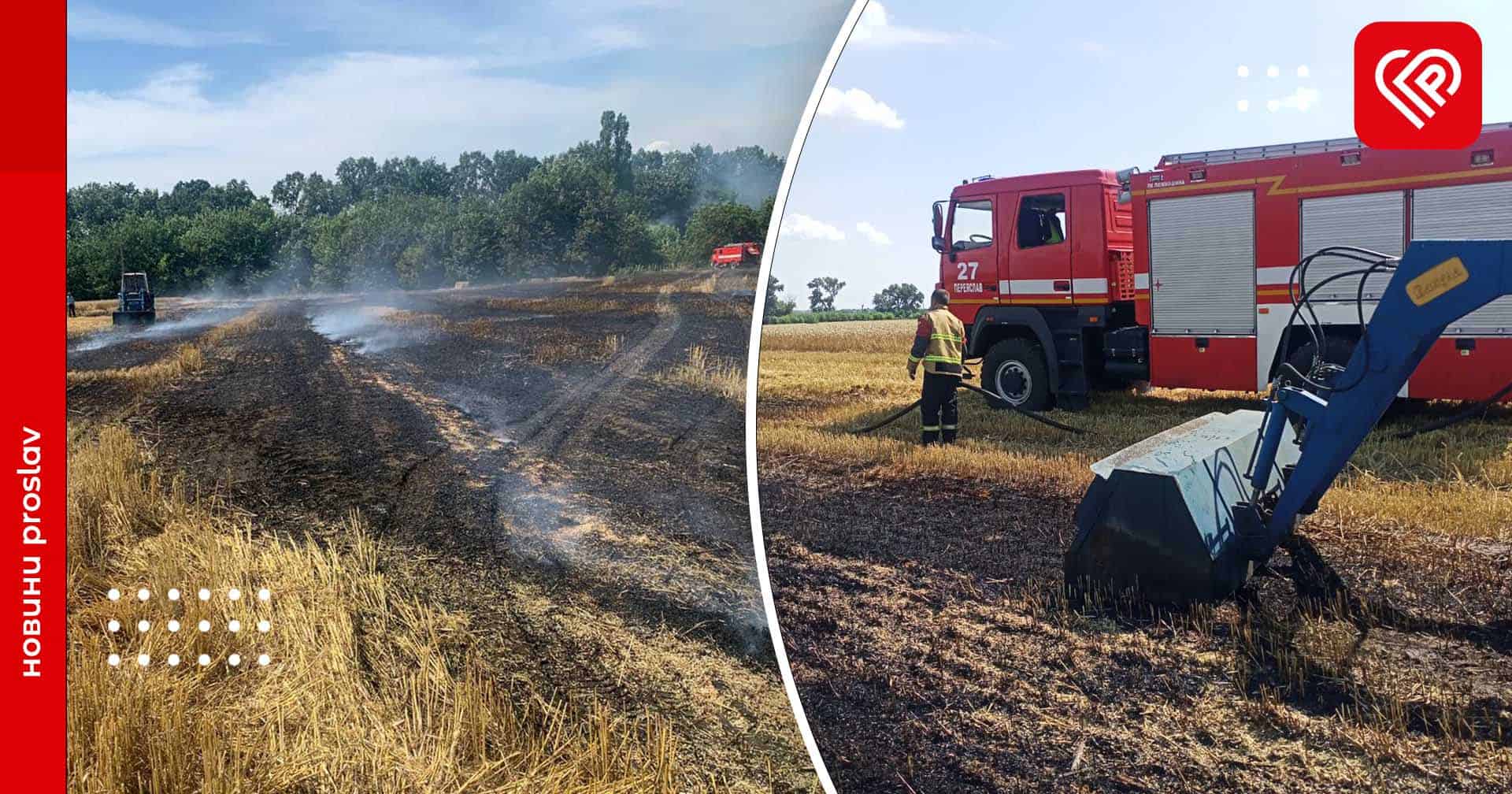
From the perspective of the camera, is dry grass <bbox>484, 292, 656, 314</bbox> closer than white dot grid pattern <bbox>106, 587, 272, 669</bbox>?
No

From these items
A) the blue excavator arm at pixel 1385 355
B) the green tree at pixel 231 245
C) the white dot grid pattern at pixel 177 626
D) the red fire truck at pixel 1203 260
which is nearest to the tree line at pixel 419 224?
the green tree at pixel 231 245

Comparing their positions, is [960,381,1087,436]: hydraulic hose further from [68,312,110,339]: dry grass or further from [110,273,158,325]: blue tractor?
[68,312,110,339]: dry grass

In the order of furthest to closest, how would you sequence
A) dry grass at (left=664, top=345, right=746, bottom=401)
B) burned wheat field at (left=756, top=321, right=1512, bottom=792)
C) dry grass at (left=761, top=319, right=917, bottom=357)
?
dry grass at (left=761, top=319, right=917, bottom=357) → dry grass at (left=664, top=345, right=746, bottom=401) → burned wheat field at (left=756, top=321, right=1512, bottom=792)

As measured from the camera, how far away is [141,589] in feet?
8.84

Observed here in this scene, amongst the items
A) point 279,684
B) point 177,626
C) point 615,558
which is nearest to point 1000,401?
point 615,558

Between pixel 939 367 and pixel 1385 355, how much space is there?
133 inches

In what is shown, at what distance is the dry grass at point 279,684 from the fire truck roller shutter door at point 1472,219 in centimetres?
635

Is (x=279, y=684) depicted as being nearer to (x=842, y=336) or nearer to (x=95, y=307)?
(x=95, y=307)

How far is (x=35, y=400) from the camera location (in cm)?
194

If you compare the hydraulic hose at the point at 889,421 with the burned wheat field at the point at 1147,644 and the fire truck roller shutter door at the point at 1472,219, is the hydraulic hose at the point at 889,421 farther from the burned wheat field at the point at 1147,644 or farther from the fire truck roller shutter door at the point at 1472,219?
the fire truck roller shutter door at the point at 1472,219

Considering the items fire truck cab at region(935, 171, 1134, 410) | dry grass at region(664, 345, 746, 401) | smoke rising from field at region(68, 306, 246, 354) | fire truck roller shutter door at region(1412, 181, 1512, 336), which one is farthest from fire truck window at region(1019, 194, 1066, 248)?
smoke rising from field at region(68, 306, 246, 354)

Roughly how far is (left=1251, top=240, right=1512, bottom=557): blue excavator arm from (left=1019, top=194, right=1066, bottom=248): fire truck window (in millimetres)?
4692

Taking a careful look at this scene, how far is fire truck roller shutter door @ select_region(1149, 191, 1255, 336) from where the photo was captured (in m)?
7.20

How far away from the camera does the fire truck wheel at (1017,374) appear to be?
8.07 metres
